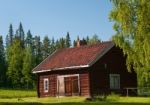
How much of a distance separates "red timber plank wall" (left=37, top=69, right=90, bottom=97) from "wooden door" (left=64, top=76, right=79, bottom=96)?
0.64m

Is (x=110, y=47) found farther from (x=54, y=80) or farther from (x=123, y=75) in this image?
(x=54, y=80)

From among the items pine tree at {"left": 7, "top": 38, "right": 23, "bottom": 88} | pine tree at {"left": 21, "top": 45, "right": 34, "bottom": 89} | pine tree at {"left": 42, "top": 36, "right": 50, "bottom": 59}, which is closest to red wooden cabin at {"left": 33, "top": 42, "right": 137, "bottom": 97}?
pine tree at {"left": 21, "top": 45, "right": 34, "bottom": 89}

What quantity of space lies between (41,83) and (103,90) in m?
9.84

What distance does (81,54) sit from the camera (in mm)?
50875

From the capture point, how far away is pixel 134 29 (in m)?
43.6

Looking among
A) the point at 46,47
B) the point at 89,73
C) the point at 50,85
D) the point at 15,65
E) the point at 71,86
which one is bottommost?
the point at 71,86

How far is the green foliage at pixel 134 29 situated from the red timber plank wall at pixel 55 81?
4.89m

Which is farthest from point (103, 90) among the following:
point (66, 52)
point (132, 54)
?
point (66, 52)

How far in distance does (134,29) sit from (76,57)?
9.37 meters

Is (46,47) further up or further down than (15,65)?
further up

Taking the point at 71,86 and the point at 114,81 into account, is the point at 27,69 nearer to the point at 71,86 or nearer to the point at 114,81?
the point at 71,86

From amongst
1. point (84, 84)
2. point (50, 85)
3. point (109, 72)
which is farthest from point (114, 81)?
point (50, 85)

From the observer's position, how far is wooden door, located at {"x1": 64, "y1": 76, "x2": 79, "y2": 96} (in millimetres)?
49281

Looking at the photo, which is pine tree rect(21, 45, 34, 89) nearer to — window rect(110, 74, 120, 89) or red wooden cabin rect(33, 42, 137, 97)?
red wooden cabin rect(33, 42, 137, 97)
